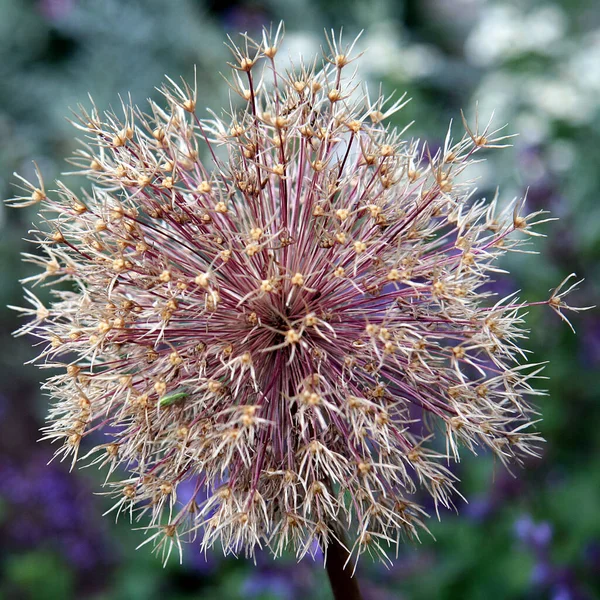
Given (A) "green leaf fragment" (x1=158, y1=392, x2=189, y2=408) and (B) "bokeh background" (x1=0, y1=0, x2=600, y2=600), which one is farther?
(B) "bokeh background" (x1=0, y1=0, x2=600, y2=600)

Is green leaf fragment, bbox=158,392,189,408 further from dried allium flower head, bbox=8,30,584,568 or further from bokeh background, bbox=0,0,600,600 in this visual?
bokeh background, bbox=0,0,600,600

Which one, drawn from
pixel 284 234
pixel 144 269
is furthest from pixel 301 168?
pixel 144 269

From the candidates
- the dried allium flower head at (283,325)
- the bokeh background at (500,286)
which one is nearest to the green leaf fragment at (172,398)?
the dried allium flower head at (283,325)

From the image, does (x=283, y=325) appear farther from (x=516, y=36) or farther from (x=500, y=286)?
(x=516, y=36)

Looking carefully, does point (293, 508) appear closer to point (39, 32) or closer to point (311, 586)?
point (311, 586)

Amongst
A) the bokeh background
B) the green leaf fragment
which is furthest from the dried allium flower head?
the bokeh background

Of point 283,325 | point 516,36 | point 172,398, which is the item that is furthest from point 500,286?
point 516,36

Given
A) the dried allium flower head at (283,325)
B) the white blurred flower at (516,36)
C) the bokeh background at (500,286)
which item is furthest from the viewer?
the white blurred flower at (516,36)

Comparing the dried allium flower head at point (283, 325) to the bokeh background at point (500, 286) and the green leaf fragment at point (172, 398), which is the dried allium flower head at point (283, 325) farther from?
the bokeh background at point (500, 286)
